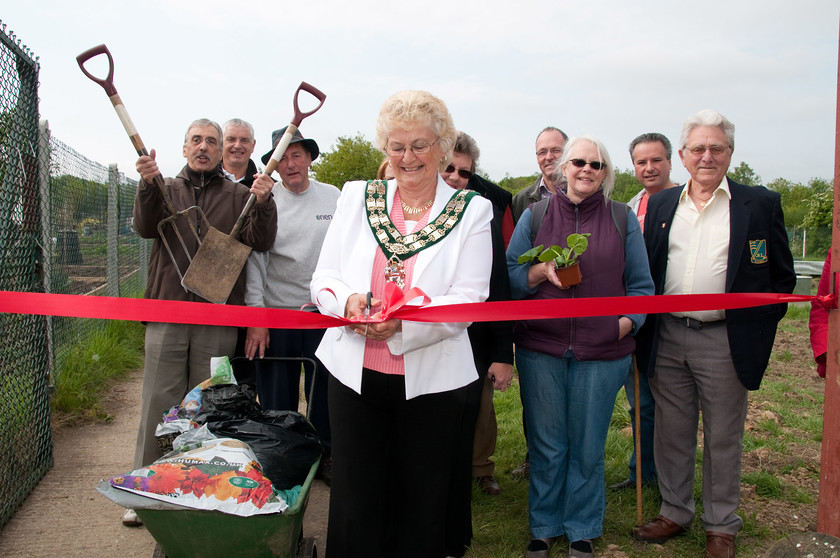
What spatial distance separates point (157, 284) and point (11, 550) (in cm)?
161

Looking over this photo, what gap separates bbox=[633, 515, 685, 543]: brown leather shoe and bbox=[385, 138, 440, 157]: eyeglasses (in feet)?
8.30

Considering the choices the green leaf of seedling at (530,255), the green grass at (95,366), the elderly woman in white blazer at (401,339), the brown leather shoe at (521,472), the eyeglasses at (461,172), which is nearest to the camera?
the elderly woman in white blazer at (401,339)

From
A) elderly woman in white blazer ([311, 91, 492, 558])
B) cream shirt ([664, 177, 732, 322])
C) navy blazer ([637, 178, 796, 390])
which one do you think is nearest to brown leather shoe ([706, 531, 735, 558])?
navy blazer ([637, 178, 796, 390])

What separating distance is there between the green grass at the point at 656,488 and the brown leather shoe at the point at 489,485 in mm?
63

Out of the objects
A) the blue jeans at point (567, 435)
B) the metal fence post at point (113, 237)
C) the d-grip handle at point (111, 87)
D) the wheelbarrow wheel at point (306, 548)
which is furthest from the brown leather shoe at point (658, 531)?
the metal fence post at point (113, 237)

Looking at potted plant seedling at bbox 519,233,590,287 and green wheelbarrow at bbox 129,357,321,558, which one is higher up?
potted plant seedling at bbox 519,233,590,287

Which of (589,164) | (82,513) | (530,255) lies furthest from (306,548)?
(589,164)

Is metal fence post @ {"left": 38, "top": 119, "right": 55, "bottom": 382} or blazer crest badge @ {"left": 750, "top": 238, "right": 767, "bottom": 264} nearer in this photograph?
blazer crest badge @ {"left": 750, "top": 238, "right": 767, "bottom": 264}

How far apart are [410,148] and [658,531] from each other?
262cm

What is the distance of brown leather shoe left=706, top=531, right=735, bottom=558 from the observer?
3445 millimetres

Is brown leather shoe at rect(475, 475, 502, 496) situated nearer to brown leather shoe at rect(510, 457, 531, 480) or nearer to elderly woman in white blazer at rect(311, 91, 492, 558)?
brown leather shoe at rect(510, 457, 531, 480)

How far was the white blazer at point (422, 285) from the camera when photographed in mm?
2650

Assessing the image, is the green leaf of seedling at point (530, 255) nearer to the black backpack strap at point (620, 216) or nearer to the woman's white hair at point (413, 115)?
the black backpack strap at point (620, 216)

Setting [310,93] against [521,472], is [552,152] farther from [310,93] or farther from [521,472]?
[521,472]
